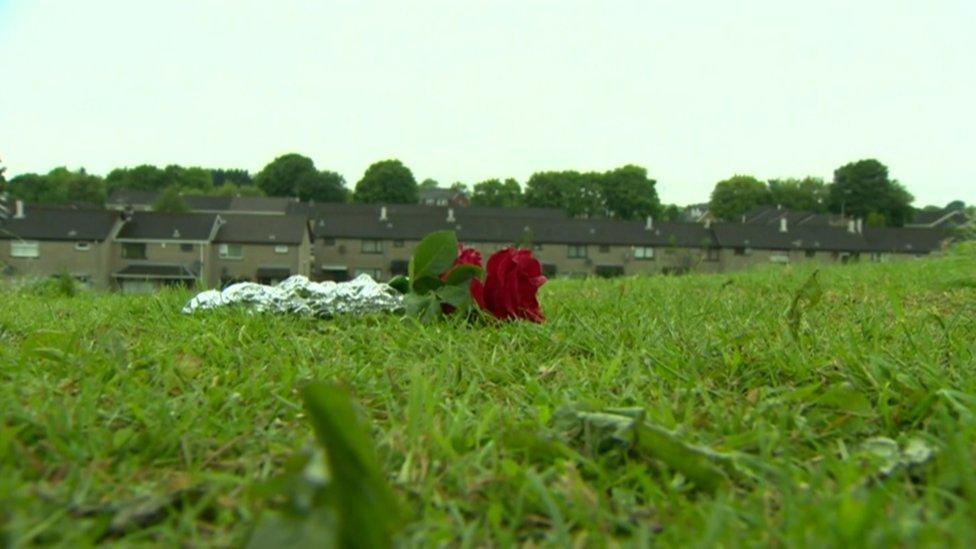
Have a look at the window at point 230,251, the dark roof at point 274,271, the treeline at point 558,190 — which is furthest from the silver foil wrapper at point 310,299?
the treeline at point 558,190

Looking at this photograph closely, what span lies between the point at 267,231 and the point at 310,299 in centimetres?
4700

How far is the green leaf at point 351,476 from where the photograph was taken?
71 centimetres

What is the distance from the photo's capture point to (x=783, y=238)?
184 ft

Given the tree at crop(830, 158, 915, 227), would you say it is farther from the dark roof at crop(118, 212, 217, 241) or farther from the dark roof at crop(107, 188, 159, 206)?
the dark roof at crop(107, 188, 159, 206)

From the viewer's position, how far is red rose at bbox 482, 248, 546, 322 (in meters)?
2.64

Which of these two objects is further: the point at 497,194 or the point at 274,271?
the point at 497,194

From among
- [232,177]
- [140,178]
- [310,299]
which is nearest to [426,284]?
[310,299]

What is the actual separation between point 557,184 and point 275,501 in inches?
3354

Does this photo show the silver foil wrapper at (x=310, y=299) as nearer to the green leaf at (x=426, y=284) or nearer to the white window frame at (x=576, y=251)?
the green leaf at (x=426, y=284)

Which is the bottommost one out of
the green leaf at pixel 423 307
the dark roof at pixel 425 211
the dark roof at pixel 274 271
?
the dark roof at pixel 274 271

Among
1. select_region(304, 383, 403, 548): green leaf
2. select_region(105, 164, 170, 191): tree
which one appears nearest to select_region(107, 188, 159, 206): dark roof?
select_region(105, 164, 170, 191): tree

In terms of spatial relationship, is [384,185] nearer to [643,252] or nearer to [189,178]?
[189,178]

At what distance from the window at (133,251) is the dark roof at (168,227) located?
1.47ft

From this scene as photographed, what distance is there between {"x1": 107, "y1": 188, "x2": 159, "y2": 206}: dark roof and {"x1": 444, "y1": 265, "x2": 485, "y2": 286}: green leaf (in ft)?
274
